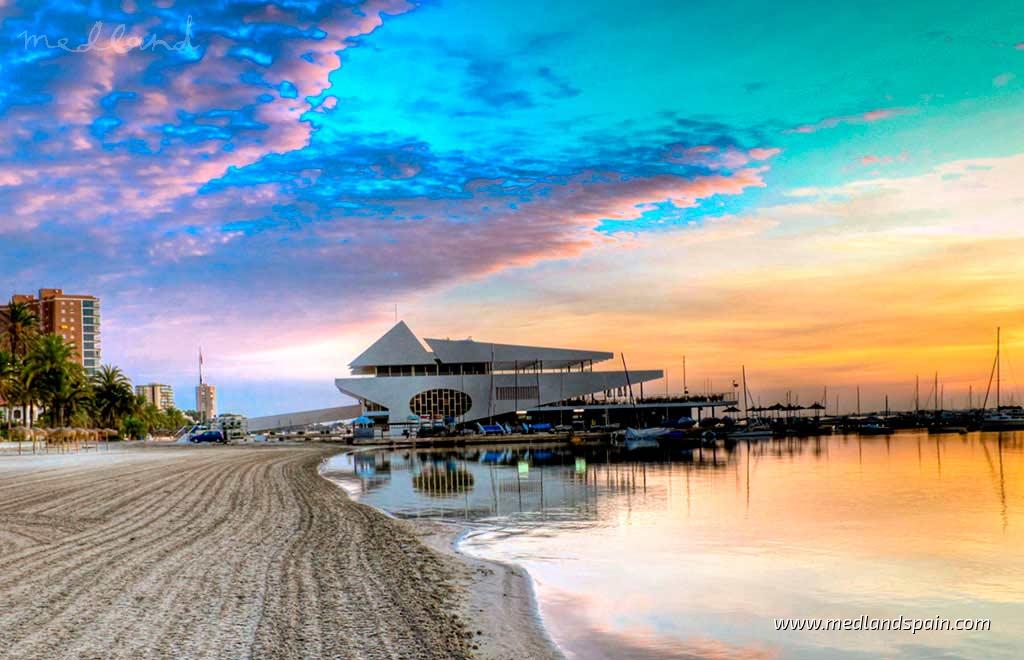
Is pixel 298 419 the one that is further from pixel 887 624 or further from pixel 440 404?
pixel 887 624

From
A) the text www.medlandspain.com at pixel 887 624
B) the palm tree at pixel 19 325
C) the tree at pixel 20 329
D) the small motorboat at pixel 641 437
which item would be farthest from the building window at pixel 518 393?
the text www.medlandspain.com at pixel 887 624

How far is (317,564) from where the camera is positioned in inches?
537

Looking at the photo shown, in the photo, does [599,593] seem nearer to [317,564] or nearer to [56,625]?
[317,564]

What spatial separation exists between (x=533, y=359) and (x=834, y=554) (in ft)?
287

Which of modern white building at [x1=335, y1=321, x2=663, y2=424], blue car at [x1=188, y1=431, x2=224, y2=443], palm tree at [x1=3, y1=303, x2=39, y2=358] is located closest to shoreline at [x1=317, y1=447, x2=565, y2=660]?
blue car at [x1=188, y1=431, x2=224, y2=443]

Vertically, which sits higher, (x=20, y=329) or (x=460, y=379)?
(x=20, y=329)

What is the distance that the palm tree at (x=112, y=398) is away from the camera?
107688mm

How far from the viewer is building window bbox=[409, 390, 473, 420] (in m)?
105

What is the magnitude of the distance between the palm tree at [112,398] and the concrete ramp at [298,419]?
20692 millimetres

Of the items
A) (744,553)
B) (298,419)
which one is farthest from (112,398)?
(744,553)

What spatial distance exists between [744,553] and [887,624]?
234 inches

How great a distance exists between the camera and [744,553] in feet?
60.2

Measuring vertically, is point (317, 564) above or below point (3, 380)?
below

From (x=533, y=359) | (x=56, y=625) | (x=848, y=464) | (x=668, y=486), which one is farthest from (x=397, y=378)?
(x=56, y=625)
